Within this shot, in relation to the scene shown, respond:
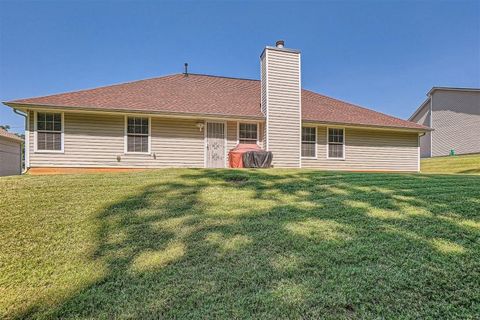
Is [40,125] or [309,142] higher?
[40,125]

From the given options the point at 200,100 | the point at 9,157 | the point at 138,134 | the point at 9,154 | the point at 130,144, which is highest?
the point at 200,100

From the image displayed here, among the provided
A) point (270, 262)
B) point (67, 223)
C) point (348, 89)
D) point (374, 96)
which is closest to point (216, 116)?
point (67, 223)

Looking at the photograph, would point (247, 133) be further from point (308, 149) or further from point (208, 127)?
point (308, 149)

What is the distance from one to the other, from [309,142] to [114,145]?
26.6ft

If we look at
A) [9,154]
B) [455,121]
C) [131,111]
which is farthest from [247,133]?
[455,121]

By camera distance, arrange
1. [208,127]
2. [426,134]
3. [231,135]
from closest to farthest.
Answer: [208,127] → [231,135] → [426,134]

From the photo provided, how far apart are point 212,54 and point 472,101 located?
19272 millimetres

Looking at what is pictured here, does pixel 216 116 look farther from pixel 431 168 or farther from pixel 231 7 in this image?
pixel 431 168

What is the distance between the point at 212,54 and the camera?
18438 mm

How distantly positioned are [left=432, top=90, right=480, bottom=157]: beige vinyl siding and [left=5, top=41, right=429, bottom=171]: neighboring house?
10.7 m

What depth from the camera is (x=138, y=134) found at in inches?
416

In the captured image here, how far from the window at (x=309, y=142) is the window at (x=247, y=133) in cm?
223

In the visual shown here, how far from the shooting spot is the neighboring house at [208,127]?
9.87 m

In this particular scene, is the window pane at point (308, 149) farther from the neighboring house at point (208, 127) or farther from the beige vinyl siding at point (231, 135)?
the beige vinyl siding at point (231, 135)
